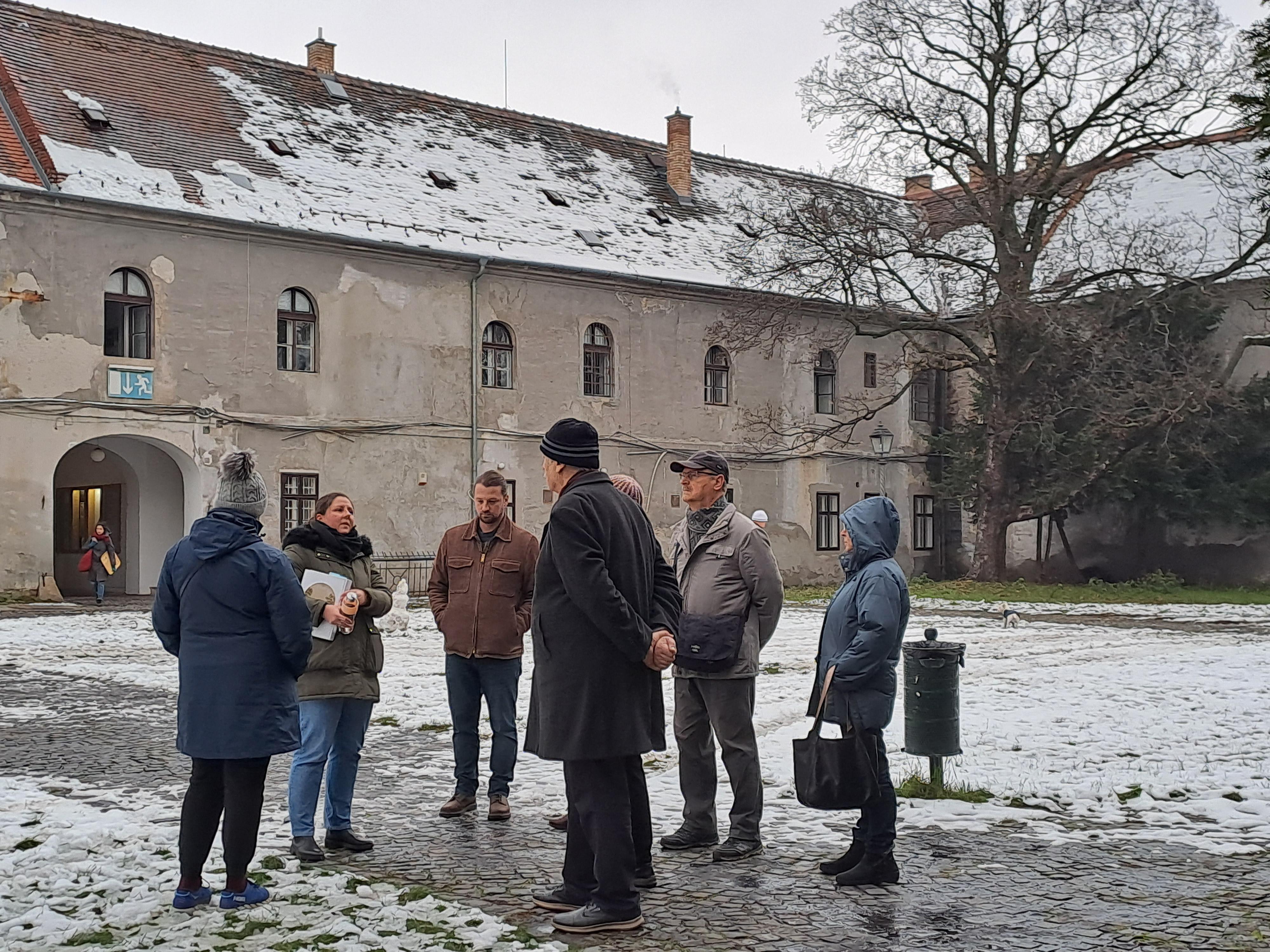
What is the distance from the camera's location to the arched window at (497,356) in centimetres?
2944

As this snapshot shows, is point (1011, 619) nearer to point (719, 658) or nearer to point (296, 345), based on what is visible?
point (296, 345)

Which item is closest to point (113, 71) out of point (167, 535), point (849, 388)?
point (167, 535)

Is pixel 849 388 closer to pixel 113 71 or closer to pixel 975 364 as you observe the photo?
pixel 975 364

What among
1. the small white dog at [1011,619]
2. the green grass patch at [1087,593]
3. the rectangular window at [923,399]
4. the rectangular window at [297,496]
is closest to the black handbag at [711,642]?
the small white dog at [1011,619]

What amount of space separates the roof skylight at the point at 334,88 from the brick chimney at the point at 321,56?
397 mm

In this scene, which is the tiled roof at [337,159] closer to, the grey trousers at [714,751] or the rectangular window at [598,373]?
the rectangular window at [598,373]

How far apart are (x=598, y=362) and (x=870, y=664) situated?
2510 cm

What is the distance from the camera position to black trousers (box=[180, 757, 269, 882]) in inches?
232

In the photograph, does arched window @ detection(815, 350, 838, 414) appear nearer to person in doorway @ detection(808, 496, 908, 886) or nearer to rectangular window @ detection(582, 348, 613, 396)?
rectangular window @ detection(582, 348, 613, 396)

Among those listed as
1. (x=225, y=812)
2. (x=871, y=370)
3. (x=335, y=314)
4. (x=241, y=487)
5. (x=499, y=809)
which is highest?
(x=335, y=314)

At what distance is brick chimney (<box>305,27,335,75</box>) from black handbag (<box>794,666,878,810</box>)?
2837 cm

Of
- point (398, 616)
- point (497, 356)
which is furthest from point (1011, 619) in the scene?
point (497, 356)

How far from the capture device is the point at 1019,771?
888 centimetres

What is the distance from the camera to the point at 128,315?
2495 centimetres
